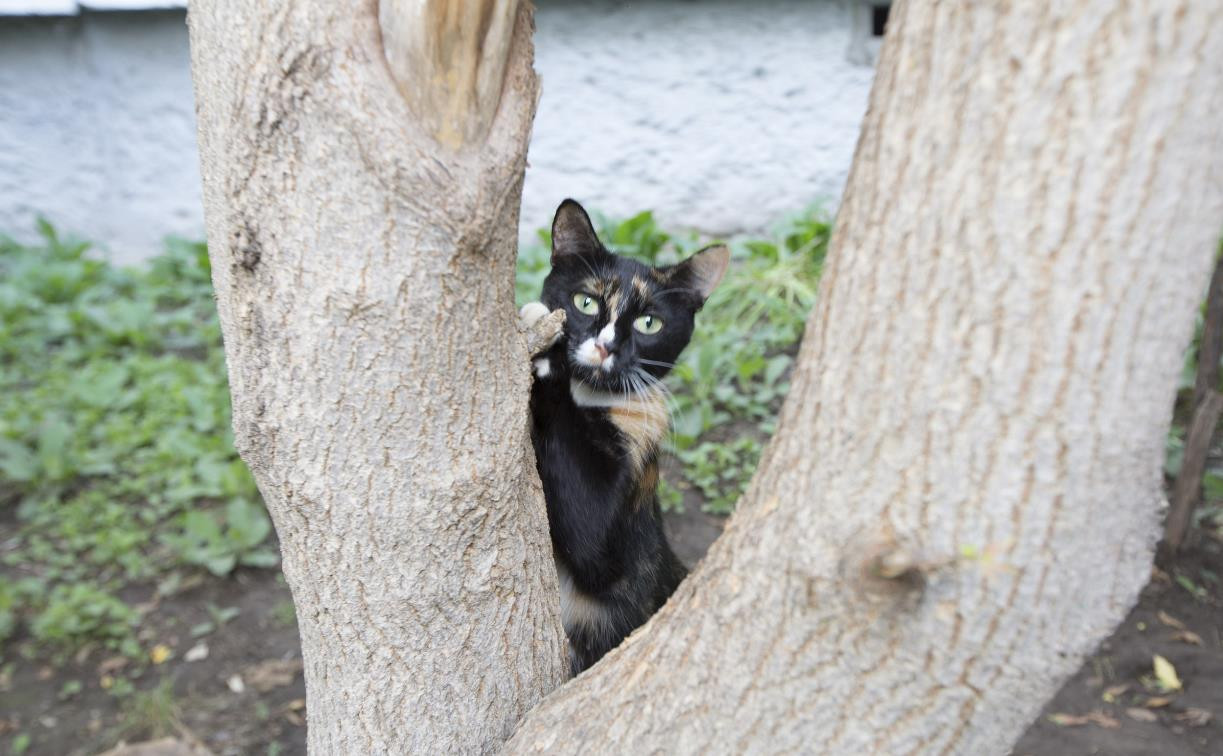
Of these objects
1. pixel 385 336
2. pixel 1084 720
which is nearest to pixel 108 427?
pixel 385 336

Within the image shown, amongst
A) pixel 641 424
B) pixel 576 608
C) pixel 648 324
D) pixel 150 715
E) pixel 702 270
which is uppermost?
pixel 702 270

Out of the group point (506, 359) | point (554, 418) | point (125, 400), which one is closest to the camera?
point (506, 359)

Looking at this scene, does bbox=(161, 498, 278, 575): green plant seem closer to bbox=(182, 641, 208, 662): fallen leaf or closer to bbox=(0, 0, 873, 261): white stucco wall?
bbox=(182, 641, 208, 662): fallen leaf

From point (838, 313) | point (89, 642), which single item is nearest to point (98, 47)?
point (89, 642)

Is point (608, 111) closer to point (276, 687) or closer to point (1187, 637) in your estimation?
point (276, 687)

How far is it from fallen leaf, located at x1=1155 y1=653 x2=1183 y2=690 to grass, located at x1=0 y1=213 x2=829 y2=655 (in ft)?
5.13

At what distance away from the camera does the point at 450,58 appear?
3.67 ft

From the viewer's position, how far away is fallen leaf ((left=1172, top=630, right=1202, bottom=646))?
9.78 feet

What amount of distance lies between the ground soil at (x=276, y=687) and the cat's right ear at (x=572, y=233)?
1764 mm

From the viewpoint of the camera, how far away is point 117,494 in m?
3.83

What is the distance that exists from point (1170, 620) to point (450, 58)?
315cm

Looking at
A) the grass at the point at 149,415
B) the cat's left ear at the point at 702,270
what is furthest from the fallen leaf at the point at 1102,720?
the cat's left ear at the point at 702,270

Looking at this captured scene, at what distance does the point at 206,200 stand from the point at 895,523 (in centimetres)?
104

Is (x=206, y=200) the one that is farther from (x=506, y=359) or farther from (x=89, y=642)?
(x=89, y=642)
